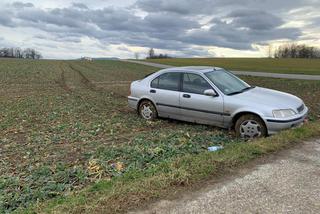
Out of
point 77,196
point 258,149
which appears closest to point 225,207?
point 77,196

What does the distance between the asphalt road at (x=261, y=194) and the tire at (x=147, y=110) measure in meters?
4.66

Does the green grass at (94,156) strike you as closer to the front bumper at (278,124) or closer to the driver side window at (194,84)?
the front bumper at (278,124)

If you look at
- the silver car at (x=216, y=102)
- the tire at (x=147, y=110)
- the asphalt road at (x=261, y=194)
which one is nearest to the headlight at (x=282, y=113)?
the silver car at (x=216, y=102)

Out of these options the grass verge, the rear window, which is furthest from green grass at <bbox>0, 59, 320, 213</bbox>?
the rear window

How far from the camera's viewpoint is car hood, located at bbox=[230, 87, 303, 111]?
7.02 m

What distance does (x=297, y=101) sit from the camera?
753 cm

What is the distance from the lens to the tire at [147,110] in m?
9.07

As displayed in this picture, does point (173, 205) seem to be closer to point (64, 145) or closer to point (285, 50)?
point (64, 145)

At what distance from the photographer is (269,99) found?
725cm

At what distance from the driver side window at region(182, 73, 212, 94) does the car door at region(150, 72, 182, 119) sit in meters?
0.20

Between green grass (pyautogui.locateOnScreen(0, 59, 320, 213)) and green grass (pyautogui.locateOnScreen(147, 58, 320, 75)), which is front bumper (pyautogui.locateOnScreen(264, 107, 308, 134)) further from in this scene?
green grass (pyautogui.locateOnScreen(147, 58, 320, 75))

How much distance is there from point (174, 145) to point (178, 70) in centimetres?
293

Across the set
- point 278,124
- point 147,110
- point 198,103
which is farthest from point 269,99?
point 147,110

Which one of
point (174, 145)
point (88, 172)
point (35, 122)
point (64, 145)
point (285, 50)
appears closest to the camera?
point (88, 172)
